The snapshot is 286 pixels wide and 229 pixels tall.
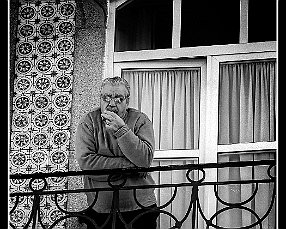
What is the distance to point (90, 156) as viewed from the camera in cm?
446

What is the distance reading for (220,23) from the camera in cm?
505

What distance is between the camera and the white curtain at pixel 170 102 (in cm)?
497

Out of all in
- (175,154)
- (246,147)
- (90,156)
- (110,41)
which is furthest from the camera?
(110,41)

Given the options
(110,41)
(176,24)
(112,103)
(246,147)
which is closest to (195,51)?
(176,24)

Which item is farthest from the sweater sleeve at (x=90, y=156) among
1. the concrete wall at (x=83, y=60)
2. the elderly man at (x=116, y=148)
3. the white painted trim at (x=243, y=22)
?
the white painted trim at (x=243, y=22)

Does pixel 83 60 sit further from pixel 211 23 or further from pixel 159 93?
pixel 211 23

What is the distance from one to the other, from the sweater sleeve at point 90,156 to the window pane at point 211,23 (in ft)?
3.02

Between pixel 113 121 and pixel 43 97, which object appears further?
pixel 43 97

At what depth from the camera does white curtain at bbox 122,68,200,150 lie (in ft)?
16.3

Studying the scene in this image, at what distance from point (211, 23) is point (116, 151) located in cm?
106

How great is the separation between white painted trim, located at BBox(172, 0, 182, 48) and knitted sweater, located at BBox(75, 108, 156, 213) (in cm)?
69

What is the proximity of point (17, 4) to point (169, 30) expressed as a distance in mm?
928
